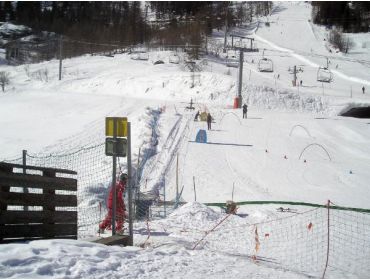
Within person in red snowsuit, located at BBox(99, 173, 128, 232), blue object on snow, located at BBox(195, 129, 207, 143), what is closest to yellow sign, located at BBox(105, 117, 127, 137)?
person in red snowsuit, located at BBox(99, 173, 128, 232)

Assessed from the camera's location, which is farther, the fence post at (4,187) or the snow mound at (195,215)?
the snow mound at (195,215)

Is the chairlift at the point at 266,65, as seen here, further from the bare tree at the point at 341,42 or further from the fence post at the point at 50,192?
the fence post at the point at 50,192

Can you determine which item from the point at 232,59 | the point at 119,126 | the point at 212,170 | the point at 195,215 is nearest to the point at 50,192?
the point at 119,126

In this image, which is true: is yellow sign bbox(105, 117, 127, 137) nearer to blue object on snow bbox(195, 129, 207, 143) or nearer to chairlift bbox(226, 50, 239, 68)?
blue object on snow bbox(195, 129, 207, 143)

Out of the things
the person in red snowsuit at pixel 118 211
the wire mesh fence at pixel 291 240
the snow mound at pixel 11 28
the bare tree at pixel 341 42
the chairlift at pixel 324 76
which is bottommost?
the wire mesh fence at pixel 291 240

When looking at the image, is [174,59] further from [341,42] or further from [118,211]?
[118,211]

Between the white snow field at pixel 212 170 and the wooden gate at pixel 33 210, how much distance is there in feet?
1.67

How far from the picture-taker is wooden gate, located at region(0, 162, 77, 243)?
6297 millimetres

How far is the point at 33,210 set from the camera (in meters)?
6.91

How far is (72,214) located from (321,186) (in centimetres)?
1362

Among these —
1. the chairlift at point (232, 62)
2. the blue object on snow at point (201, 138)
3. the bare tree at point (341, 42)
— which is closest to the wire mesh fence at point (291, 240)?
the blue object on snow at point (201, 138)

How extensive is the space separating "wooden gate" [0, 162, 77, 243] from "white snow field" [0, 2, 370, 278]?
1.67ft

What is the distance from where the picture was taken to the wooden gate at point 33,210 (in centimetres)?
630

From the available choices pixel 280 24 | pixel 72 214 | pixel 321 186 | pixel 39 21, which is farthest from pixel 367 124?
pixel 39 21
